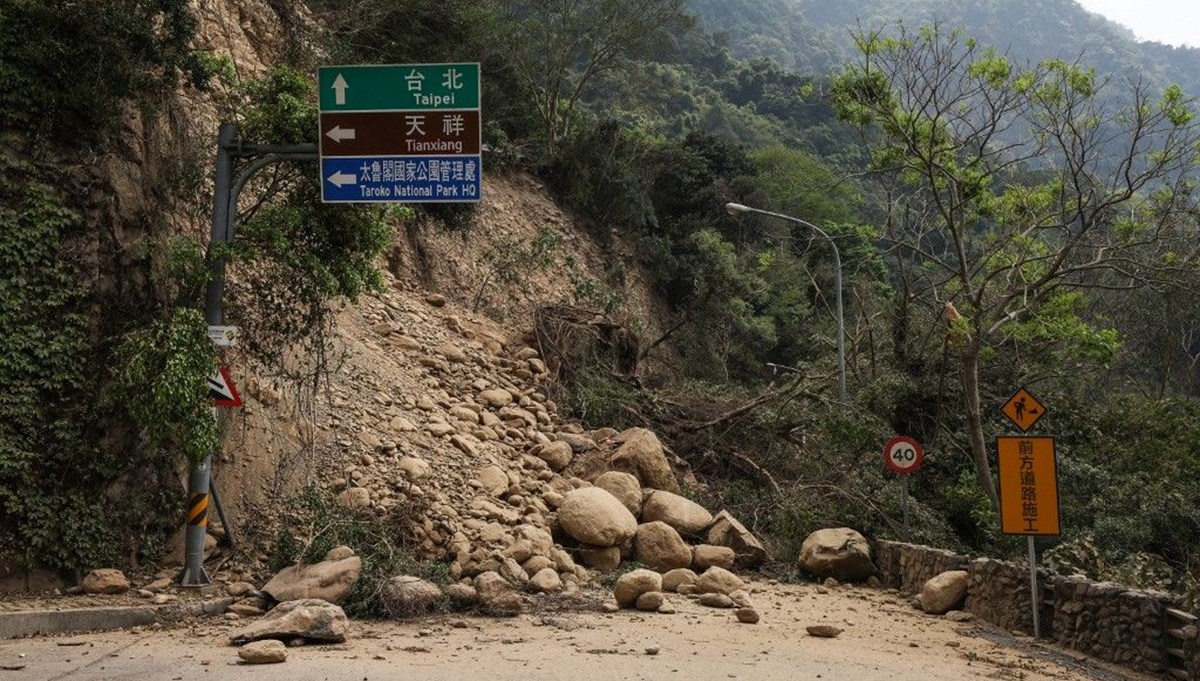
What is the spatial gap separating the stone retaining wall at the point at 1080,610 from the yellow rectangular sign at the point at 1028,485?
55 cm

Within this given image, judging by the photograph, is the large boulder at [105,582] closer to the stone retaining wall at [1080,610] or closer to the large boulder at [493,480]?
the large boulder at [493,480]

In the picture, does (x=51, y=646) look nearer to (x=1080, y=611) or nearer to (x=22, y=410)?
(x=22, y=410)

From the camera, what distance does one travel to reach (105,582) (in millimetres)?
10445

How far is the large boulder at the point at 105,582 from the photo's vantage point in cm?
1042

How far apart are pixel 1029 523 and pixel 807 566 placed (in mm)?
4567

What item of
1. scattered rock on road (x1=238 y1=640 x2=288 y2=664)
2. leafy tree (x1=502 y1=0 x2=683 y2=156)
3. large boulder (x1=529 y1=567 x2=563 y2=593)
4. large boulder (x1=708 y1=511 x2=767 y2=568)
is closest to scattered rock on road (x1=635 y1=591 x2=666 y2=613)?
large boulder (x1=529 y1=567 x2=563 y2=593)

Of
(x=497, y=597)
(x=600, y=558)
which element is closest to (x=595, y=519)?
(x=600, y=558)

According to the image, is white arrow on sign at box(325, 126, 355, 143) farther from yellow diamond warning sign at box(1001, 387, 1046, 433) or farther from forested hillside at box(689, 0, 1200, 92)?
forested hillside at box(689, 0, 1200, 92)

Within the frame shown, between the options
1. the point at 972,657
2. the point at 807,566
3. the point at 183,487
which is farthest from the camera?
Answer: the point at 807,566

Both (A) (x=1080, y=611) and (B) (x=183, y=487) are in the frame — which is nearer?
(A) (x=1080, y=611)

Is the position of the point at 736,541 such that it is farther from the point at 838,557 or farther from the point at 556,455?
the point at 556,455

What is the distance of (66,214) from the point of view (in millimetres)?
11336

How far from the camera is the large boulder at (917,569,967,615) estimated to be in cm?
1240

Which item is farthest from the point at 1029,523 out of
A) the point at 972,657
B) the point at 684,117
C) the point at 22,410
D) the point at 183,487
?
the point at 684,117
